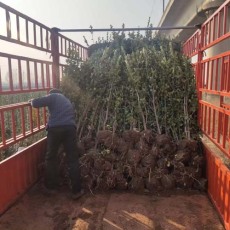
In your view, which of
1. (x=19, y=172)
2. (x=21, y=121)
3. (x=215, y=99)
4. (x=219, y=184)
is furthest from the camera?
(x=215, y=99)

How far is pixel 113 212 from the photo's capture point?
3.70 meters

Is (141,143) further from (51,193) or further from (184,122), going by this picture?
(51,193)

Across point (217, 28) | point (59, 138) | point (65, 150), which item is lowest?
point (65, 150)

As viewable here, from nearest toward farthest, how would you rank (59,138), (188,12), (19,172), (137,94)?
(19,172) → (59,138) → (137,94) → (188,12)

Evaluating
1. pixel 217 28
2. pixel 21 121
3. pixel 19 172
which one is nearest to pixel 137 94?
pixel 217 28

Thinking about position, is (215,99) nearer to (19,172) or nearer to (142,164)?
(142,164)

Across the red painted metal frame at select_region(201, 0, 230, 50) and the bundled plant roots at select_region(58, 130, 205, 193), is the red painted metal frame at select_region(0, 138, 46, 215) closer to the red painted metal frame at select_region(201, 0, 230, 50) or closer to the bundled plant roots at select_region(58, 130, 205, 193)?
the bundled plant roots at select_region(58, 130, 205, 193)

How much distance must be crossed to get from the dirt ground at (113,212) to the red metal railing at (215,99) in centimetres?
31

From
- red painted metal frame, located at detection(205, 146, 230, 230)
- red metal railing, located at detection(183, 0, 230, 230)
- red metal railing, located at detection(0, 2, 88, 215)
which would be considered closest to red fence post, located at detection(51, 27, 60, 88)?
red metal railing, located at detection(0, 2, 88, 215)

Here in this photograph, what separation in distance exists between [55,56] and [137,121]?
77.3 inches

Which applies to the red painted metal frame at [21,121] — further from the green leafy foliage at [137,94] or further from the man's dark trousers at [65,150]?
the green leafy foliage at [137,94]

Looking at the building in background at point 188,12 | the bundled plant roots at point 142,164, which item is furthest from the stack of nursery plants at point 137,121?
the building in background at point 188,12

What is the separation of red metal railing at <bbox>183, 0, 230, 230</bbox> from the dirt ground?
31 centimetres

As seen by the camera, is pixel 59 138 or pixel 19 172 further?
pixel 59 138
